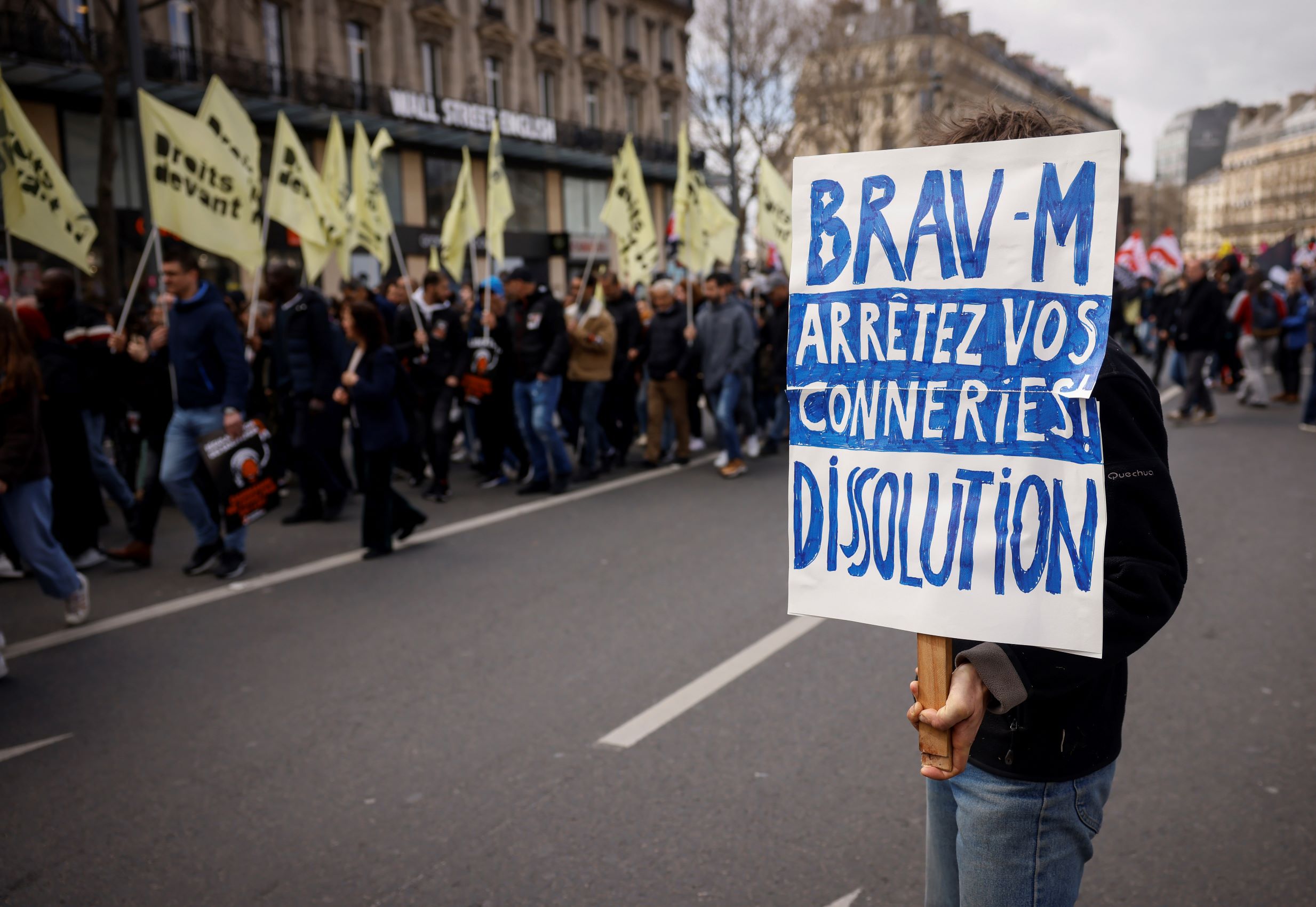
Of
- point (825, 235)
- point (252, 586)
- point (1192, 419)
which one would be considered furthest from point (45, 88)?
point (825, 235)

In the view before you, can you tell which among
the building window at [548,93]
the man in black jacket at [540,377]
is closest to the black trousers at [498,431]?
the man in black jacket at [540,377]

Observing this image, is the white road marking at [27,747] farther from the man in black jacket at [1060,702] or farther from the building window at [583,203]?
the building window at [583,203]

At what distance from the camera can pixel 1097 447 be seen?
1671mm

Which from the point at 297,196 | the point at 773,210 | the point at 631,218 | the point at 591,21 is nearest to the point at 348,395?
the point at 297,196

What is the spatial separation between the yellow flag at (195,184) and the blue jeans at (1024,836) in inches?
285

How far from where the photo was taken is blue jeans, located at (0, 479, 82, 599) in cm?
524

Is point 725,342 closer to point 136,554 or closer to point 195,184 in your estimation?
point 195,184

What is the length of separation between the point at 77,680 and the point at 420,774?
2.09m

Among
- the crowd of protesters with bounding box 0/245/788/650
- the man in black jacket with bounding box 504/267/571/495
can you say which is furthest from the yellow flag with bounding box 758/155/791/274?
the man in black jacket with bounding box 504/267/571/495

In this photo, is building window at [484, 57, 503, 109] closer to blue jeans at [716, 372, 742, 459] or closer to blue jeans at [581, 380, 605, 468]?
blue jeans at [581, 380, 605, 468]

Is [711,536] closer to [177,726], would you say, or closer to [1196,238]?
[177,726]

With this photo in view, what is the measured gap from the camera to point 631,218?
1220 cm

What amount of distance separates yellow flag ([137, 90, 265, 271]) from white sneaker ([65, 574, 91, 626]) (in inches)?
116

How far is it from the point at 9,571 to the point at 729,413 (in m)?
6.06
